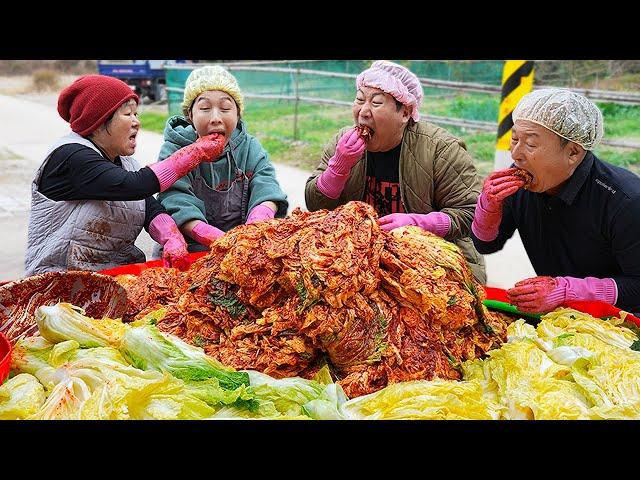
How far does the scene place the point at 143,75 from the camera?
1967 centimetres

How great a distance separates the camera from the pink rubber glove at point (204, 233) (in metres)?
3.88

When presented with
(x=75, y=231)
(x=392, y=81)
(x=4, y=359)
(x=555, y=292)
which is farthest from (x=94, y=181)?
(x=555, y=292)

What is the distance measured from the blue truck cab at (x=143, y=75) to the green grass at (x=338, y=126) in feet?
11.9

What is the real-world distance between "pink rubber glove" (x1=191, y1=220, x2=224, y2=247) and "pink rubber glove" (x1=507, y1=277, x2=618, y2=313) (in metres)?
1.77

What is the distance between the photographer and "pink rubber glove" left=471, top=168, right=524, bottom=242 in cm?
303

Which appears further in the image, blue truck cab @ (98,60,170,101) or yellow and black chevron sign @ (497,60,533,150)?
blue truck cab @ (98,60,170,101)

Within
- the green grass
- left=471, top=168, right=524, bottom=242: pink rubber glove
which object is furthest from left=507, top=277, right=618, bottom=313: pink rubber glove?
the green grass

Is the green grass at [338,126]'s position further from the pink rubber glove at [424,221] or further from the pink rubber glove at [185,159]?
the pink rubber glove at [185,159]

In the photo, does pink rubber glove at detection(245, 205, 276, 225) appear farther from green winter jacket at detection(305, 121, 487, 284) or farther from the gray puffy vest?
the gray puffy vest

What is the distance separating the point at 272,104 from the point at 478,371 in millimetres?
13421

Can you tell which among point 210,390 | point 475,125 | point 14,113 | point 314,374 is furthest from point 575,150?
point 14,113

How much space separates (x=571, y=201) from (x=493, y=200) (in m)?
0.39

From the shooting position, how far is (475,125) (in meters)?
12.0
